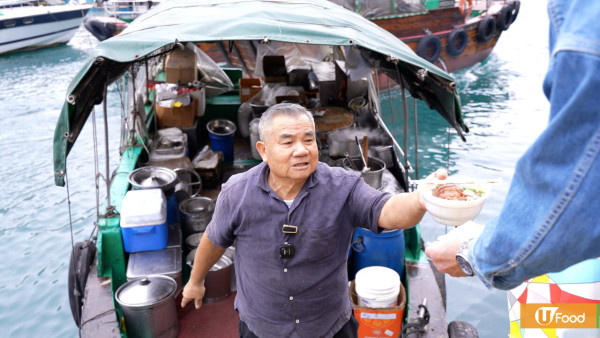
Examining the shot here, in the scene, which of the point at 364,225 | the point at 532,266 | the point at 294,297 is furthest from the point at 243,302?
the point at 532,266

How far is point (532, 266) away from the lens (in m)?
1.27

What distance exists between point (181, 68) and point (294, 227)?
6240 millimetres

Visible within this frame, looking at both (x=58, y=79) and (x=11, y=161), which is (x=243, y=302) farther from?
(x=58, y=79)

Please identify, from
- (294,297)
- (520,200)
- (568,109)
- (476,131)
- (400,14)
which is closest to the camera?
(568,109)

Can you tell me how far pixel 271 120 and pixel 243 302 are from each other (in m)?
0.98

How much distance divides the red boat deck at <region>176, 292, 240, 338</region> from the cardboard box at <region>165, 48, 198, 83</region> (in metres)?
4.42

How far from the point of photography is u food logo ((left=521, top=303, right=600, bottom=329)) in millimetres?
2156

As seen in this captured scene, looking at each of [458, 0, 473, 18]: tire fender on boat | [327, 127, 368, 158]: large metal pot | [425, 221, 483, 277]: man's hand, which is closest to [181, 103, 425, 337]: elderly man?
[425, 221, 483, 277]: man's hand

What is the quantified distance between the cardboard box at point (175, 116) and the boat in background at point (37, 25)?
19.5 metres

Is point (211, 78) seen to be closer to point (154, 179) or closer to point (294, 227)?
point (154, 179)

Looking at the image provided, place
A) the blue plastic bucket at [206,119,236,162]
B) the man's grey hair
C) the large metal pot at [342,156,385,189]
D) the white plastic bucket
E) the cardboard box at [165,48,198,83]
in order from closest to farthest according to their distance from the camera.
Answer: the man's grey hair → the white plastic bucket → the large metal pot at [342,156,385,189] → the blue plastic bucket at [206,119,236,162] → the cardboard box at [165,48,198,83]

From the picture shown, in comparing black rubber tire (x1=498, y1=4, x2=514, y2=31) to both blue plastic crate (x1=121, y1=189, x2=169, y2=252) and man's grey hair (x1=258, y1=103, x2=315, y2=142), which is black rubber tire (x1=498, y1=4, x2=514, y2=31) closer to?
blue plastic crate (x1=121, y1=189, x2=169, y2=252)

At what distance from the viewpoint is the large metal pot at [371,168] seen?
486cm

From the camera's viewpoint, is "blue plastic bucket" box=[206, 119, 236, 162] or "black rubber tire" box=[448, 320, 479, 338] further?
"blue plastic bucket" box=[206, 119, 236, 162]
